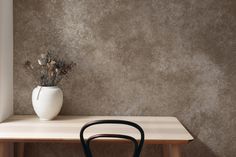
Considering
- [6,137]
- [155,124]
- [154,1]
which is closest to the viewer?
[6,137]

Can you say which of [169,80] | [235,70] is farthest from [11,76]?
[235,70]

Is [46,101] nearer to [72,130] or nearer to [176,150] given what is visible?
[72,130]

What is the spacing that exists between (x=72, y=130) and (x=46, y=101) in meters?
0.34

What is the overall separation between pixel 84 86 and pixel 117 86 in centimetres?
26

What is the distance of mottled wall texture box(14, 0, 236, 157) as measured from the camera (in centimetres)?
233

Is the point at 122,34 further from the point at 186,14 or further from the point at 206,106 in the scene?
the point at 206,106

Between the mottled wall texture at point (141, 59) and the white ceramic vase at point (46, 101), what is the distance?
0.24 meters

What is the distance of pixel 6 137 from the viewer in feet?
5.72

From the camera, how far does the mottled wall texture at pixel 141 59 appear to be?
2.33m

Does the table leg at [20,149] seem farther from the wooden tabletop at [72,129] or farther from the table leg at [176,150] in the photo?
the table leg at [176,150]

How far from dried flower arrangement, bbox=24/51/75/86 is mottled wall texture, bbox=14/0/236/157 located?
6cm

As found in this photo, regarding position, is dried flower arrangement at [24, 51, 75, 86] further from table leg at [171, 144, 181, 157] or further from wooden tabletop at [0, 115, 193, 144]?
table leg at [171, 144, 181, 157]

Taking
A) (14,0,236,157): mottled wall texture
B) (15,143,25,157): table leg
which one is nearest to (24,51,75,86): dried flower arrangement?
(14,0,236,157): mottled wall texture

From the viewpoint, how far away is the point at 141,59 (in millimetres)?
2355
